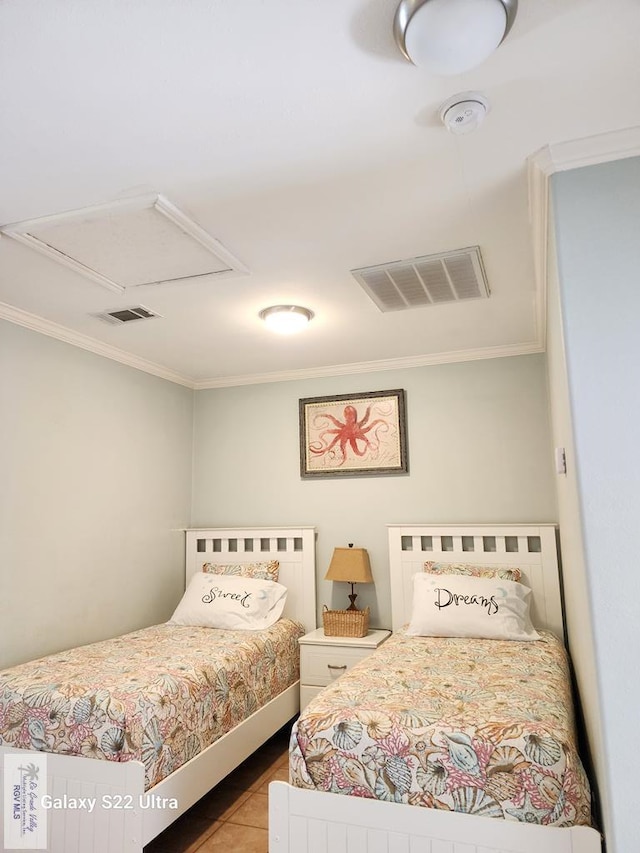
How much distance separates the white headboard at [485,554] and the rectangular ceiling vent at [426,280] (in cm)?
150

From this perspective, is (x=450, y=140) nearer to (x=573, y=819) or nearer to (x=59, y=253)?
(x=59, y=253)

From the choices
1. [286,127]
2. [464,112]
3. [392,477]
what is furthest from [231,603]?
[464,112]

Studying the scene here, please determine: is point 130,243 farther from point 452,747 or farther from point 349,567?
point 349,567

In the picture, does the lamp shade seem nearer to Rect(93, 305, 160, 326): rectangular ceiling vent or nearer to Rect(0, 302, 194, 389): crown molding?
Rect(0, 302, 194, 389): crown molding

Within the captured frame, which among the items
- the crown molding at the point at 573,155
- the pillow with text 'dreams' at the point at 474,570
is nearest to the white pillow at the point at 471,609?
the pillow with text 'dreams' at the point at 474,570

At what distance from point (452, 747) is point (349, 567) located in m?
1.97

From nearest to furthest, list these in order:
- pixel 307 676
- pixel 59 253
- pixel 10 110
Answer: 1. pixel 10 110
2. pixel 59 253
3. pixel 307 676

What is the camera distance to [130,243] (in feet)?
7.36

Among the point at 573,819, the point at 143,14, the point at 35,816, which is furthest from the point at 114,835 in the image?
the point at 143,14

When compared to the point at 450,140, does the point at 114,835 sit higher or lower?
lower

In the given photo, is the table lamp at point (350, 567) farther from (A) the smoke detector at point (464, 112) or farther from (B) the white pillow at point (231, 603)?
(A) the smoke detector at point (464, 112)

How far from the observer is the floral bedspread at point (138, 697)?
2189mm

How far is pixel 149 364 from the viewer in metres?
3.99

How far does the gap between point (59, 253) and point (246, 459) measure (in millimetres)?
2305
